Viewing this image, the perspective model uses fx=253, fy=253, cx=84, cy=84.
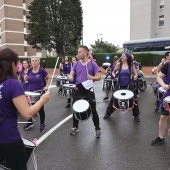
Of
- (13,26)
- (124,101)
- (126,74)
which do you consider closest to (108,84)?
(126,74)

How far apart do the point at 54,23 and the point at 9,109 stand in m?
34.4

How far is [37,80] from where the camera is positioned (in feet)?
20.0

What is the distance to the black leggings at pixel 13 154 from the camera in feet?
7.72

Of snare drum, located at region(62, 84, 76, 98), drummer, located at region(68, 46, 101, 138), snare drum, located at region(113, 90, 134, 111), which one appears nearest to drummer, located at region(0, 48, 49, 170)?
drummer, located at region(68, 46, 101, 138)

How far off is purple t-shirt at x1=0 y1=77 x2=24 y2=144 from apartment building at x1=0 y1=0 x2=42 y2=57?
170ft

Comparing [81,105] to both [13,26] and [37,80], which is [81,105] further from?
[13,26]

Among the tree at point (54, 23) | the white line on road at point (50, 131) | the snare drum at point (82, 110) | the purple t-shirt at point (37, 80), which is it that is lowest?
the white line on road at point (50, 131)

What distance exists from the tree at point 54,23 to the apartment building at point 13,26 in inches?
695

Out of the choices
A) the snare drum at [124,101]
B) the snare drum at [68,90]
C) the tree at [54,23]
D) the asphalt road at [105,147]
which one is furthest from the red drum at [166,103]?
the tree at [54,23]

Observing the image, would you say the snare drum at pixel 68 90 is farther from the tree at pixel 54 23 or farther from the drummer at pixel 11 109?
the tree at pixel 54 23

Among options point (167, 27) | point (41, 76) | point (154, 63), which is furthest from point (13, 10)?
point (41, 76)

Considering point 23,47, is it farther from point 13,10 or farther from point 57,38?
point 57,38

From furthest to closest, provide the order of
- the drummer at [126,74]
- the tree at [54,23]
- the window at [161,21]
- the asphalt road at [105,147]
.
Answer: the window at [161,21], the tree at [54,23], the drummer at [126,74], the asphalt road at [105,147]

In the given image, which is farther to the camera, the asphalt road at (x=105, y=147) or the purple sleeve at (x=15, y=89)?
the asphalt road at (x=105, y=147)
